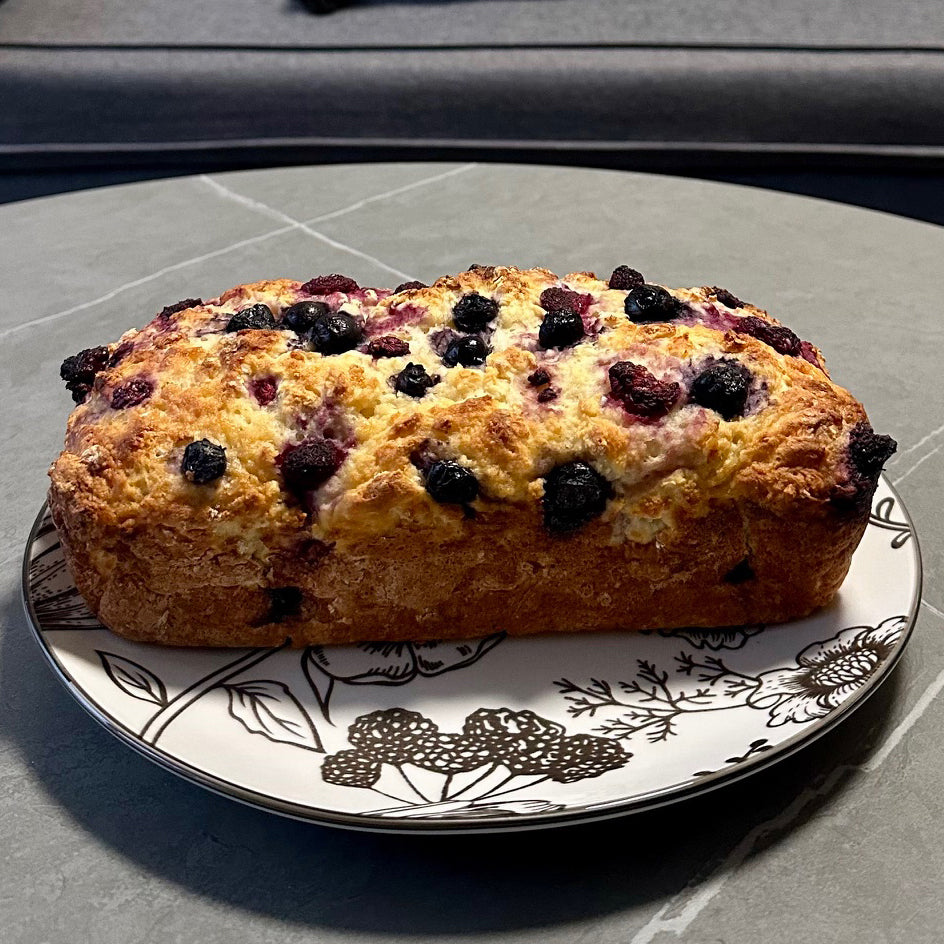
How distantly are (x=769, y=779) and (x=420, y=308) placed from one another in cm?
75

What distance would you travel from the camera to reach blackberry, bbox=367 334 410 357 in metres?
1.44

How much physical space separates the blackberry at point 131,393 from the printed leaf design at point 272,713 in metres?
0.38

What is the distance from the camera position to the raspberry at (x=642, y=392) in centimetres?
133

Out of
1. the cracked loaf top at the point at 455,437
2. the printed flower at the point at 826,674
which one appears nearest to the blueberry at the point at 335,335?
the cracked loaf top at the point at 455,437

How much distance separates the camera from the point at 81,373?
59.1 inches

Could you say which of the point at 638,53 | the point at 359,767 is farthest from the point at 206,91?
the point at 359,767

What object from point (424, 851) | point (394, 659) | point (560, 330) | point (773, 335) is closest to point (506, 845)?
point (424, 851)

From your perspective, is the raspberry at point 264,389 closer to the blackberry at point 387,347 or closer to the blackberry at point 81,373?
the blackberry at point 387,347

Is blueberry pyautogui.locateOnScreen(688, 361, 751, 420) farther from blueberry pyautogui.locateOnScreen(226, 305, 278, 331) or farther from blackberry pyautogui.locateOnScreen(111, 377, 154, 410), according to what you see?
blackberry pyautogui.locateOnScreen(111, 377, 154, 410)

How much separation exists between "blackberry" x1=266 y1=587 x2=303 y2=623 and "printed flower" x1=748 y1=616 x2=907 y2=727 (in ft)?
1.81

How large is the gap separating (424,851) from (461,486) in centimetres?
41

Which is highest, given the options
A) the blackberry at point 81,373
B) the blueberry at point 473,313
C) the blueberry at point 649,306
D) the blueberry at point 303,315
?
the blueberry at point 649,306

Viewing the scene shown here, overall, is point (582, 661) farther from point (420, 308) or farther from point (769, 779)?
point (420, 308)

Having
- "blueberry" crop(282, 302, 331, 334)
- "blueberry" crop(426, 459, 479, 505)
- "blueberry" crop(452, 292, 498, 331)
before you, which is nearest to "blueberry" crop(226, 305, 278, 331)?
"blueberry" crop(282, 302, 331, 334)
